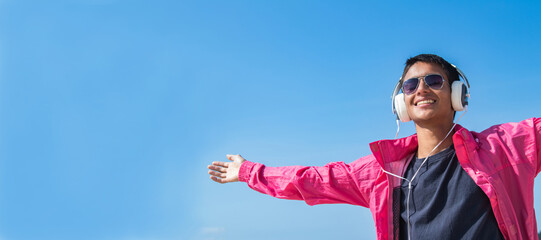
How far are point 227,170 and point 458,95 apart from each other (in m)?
2.88

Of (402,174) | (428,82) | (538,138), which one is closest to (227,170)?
(402,174)

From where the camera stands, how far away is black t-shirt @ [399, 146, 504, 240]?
15.1ft

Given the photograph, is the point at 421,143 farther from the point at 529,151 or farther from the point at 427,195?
the point at 529,151

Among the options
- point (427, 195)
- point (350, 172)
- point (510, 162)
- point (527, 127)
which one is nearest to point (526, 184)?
point (510, 162)

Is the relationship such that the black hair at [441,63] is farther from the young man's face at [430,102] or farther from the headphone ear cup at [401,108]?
the headphone ear cup at [401,108]

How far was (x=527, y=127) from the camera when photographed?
15.8 ft

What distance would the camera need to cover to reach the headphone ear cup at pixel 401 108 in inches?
209

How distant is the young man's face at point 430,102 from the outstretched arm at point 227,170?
218cm

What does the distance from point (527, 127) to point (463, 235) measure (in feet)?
4.22

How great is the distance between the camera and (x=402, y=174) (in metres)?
5.25

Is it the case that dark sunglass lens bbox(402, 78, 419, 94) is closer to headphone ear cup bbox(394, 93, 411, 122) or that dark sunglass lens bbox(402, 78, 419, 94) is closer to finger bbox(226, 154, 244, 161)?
headphone ear cup bbox(394, 93, 411, 122)

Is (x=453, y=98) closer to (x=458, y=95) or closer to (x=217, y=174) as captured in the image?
(x=458, y=95)

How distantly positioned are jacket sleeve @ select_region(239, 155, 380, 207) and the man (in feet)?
0.04

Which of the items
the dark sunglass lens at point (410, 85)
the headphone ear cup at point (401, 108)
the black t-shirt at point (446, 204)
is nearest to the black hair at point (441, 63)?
the dark sunglass lens at point (410, 85)
